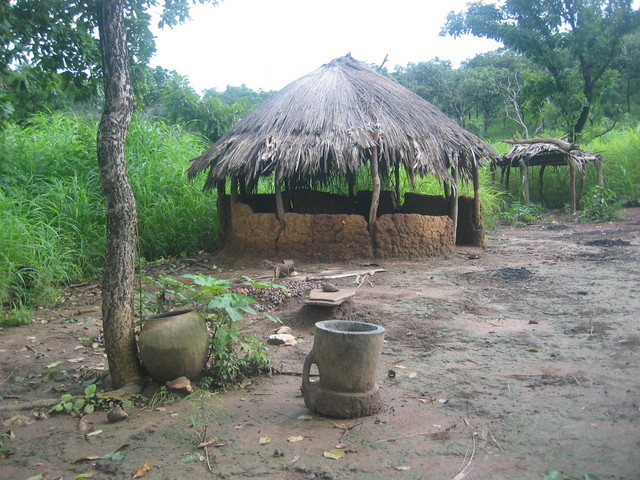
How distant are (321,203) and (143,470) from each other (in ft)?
26.5

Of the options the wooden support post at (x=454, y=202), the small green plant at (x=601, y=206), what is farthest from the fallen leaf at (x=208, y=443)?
the small green plant at (x=601, y=206)

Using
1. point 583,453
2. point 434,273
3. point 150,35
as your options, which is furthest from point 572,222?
point 583,453

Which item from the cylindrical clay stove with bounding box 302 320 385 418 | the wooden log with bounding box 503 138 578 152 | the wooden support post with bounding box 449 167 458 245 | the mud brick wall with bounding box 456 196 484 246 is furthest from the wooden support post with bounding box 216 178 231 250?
the wooden log with bounding box 503 138 578 152

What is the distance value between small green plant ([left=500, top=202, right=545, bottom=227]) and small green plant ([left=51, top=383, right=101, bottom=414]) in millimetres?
11572

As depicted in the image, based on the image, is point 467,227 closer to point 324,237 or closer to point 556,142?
point 324,237

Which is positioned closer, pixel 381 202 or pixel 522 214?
pixel 381 202

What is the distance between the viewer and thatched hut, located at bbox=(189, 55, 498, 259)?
747 centimetres

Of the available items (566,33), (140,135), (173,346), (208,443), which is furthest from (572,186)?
(208,443)

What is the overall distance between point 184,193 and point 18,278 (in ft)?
12.6

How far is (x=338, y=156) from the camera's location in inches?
286

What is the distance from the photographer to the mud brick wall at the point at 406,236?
7633mm

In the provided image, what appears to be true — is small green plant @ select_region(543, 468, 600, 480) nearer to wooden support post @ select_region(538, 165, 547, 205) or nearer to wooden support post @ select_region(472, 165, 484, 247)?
wooden support post @ select_region(472, 165, 484, 247)

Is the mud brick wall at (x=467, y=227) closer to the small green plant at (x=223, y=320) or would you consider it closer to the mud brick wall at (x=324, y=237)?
the mud brick wall at (x=324, y=237)

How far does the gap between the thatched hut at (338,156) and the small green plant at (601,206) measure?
202 inches
